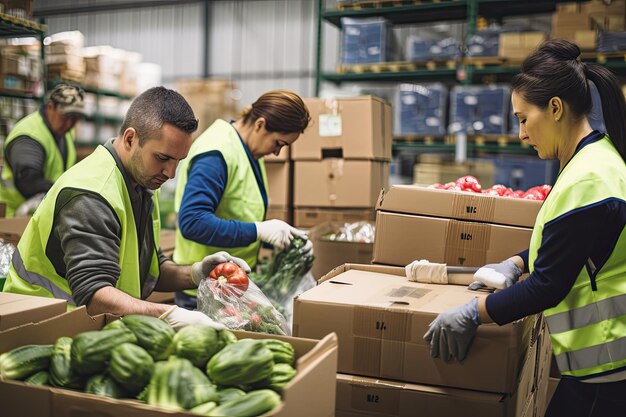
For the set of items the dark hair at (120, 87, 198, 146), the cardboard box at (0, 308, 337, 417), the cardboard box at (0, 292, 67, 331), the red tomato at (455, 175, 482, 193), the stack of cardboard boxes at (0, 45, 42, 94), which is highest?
the stack of cardboard boxes at (0, 45, 42, 94)

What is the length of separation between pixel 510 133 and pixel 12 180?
15.7 ft

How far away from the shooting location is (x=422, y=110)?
7086 mm

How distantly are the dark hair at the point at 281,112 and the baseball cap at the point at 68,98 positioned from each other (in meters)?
2.12

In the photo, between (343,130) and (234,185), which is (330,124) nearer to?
(343,130)

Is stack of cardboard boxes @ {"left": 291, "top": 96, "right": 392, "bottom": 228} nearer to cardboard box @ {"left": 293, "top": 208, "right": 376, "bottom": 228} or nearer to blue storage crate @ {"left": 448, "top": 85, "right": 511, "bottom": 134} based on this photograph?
cardboard box @ {"left": 293, "top": 208, "right": 376, "bottom": 228}

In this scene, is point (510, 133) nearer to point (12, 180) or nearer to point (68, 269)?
point (12, 180)

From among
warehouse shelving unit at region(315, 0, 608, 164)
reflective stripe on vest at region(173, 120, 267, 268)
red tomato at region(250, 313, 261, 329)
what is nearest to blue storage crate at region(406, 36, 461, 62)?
warehouse shelving unit at region(315, 0, 608, 164)

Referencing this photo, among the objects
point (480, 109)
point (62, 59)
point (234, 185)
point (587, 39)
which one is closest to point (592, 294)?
point (234, 185)

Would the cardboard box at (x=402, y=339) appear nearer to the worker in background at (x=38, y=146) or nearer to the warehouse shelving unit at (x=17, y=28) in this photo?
the worker in background at (x=38, y=146)

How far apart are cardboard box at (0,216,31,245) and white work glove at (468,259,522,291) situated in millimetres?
2625

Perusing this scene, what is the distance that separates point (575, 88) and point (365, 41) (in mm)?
5535

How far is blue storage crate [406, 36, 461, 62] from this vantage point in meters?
7.02

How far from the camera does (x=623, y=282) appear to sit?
1862 millimetres

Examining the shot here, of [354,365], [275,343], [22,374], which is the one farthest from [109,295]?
[354,365]
